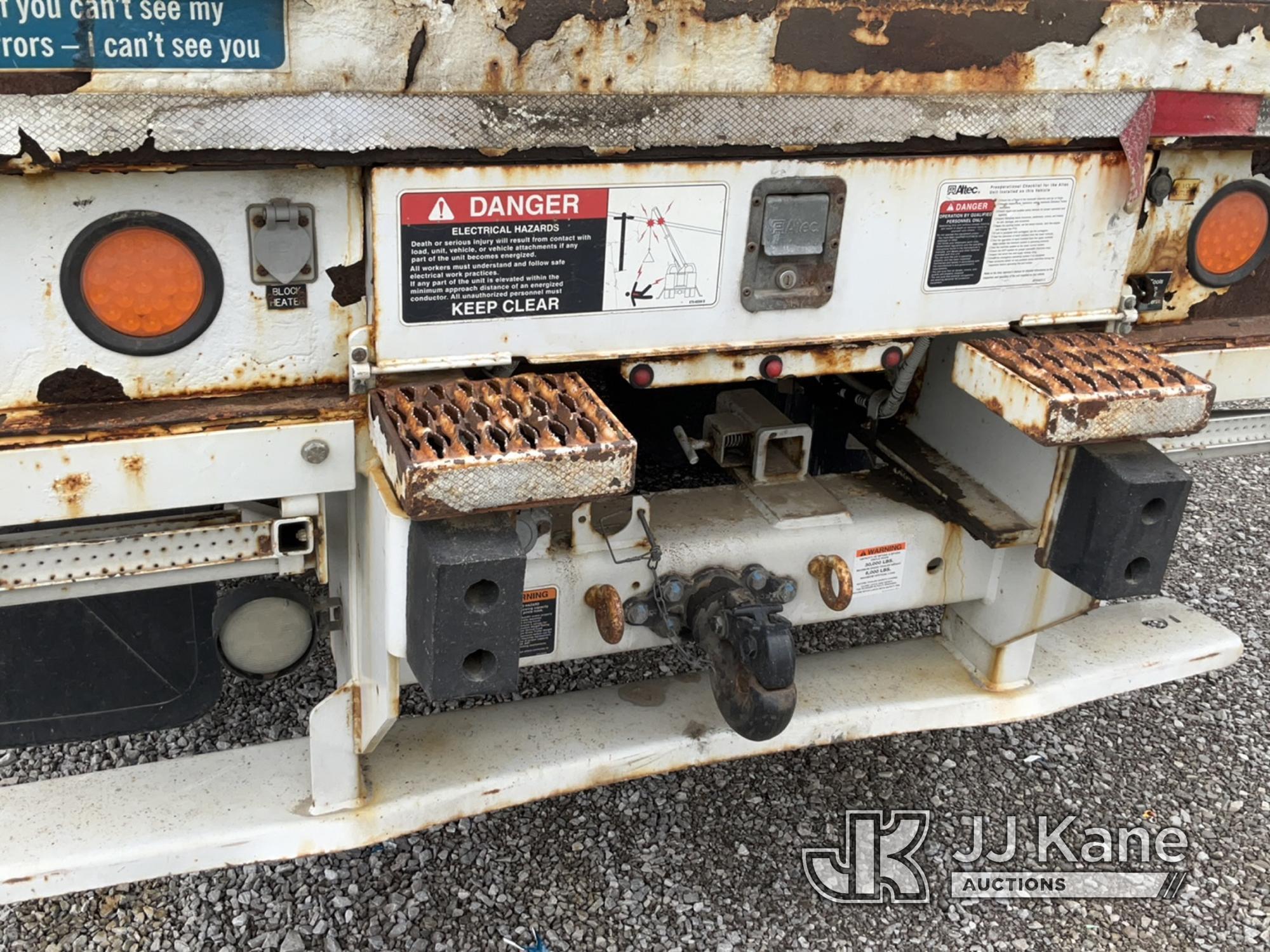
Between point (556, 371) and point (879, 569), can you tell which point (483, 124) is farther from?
point (879, 569)

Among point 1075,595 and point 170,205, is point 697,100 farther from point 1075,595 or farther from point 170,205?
point 1075,595

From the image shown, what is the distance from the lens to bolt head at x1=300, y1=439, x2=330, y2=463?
1.84 m

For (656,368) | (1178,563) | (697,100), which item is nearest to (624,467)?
(656,368)

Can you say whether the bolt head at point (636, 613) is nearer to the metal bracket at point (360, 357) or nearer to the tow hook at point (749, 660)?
the tow hook at point (749, 660)

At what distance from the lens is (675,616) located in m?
2.26

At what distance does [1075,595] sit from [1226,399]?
1.67 ft

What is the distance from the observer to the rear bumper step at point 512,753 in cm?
191

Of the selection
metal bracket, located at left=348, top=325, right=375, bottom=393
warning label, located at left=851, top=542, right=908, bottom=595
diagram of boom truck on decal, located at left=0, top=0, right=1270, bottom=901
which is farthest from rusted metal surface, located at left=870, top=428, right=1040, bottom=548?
metal bracket, located at left=348, top=325, right=375, bottom=393

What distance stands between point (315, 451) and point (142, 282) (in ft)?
1.12

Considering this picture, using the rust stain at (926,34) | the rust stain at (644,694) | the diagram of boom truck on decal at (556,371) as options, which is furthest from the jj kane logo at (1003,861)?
the rust stain at (926,34)

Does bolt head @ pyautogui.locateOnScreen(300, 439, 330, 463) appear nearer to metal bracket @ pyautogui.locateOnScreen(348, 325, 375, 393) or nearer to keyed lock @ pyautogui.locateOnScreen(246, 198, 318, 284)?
metal bracket @ pyautogui.locateOnScreen(348, 325, 375, 393)

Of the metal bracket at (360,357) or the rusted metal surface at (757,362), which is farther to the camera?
the rusted metal surface at (757,362)

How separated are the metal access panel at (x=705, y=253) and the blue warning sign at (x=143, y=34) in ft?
0.78

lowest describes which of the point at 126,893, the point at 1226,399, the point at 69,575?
the point at 126,893
